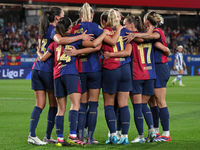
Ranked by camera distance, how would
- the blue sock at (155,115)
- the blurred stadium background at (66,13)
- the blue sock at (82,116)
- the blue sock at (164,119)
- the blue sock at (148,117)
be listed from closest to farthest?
1. the blue sock at (82,116)
2. the blue sock at (148,117)
3. the blue sock at (164,119)
4. the blue sock at (155,115)
5. the blurred stadium background at (66,13)

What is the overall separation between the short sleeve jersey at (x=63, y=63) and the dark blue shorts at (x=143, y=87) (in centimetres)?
109

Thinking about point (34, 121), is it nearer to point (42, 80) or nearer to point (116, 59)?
point (42, 80)

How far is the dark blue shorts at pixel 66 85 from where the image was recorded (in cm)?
634

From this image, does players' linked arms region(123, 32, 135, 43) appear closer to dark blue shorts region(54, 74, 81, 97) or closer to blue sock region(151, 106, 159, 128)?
dark blue shorts region(54, 74, 81, 97)

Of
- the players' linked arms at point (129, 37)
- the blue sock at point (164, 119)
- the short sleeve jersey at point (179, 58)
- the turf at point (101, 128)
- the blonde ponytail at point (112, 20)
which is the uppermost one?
the blonde ponytail at point (112, 20)

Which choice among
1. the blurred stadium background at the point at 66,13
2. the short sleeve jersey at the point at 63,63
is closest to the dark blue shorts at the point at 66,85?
the short sleeve jersey at the point at 63,63

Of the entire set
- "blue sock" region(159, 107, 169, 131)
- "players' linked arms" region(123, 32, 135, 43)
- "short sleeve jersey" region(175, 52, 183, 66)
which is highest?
"players' linked arms" region(123, 32, 135, 43)

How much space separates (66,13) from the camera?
3950 centimetres

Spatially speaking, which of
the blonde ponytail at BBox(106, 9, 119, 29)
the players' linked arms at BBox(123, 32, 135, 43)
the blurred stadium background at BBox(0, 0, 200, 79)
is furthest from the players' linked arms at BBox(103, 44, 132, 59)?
the blurred stadium background at BBox(0, 0, 200, 79)

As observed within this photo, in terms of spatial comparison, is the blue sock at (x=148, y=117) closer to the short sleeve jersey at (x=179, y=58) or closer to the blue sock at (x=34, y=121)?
the blue sock at (x=34, y=121)

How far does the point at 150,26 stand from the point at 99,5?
33573 mm

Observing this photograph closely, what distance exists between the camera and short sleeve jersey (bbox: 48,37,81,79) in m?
6.39

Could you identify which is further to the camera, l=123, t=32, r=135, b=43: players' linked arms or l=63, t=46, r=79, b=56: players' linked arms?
l=123, t=32, r=135, b=43: players' linked arms

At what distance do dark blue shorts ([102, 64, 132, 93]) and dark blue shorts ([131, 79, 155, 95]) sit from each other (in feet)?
0.52
